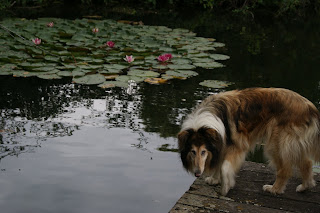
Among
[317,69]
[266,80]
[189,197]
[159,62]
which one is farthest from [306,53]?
[189,197]

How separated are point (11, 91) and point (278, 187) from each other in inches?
162

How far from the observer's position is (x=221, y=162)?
336cm

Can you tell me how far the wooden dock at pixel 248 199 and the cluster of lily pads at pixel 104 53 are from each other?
3.06 meters

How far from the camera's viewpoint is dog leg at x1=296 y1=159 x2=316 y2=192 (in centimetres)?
329

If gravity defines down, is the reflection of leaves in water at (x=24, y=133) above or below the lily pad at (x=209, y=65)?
below

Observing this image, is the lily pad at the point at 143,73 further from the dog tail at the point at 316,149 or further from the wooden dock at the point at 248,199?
the dog tail at the point at 316,149

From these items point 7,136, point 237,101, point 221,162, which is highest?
point 237,101

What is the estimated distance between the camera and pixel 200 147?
10.5ft

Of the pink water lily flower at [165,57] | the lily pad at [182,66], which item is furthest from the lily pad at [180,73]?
the pink water lily flower at [165,57]

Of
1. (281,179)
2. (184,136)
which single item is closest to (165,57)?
(184,136)

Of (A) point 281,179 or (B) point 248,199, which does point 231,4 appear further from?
(B) point 248,199

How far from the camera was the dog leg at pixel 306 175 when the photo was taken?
10.8 ft

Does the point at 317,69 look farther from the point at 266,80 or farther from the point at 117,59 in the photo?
the point at 117,59

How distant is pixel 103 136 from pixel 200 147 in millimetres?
1888
